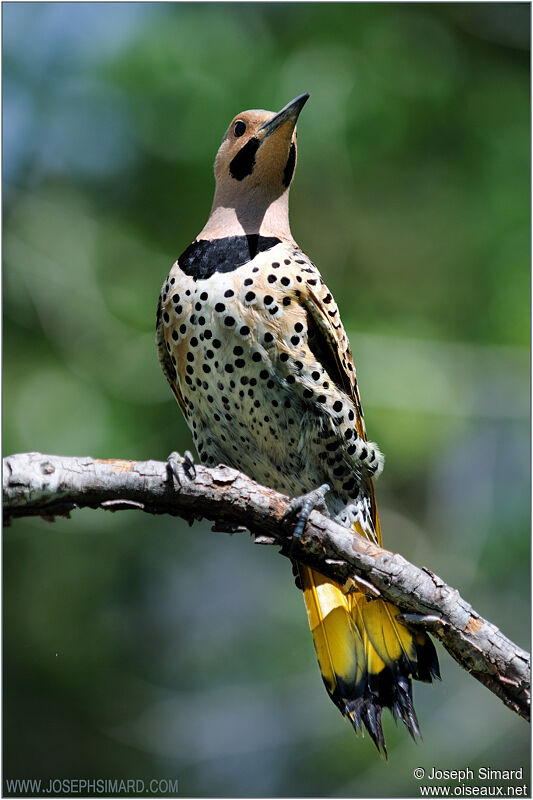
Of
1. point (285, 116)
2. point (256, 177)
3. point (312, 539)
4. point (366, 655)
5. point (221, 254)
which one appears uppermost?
point (285, 116)

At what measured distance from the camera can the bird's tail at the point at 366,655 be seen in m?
3.39

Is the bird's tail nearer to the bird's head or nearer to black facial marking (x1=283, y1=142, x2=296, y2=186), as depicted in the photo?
the bird's head

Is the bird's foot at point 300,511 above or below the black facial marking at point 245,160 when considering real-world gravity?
below

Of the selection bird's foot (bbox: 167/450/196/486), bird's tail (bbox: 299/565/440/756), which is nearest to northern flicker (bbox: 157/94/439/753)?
bird's tail (bbox: 299/565/440/756)

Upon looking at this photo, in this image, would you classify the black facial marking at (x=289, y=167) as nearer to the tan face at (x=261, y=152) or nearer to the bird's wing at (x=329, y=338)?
the tan face at (x=261, y=152)

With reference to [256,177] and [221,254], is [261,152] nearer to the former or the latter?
[256,177]

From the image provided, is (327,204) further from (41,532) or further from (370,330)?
(41,532)

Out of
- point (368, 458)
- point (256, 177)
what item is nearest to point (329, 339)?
point (368, 458)

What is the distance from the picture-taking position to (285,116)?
344cm

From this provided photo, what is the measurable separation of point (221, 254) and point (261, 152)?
18.8 inches

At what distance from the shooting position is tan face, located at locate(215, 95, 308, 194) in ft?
Result: 11.4

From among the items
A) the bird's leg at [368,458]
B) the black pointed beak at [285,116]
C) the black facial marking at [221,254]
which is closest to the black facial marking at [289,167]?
the black pointed beak at [285,116]

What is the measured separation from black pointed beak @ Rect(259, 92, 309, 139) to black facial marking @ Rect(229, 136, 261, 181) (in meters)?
0.06

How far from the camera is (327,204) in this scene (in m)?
6.21
